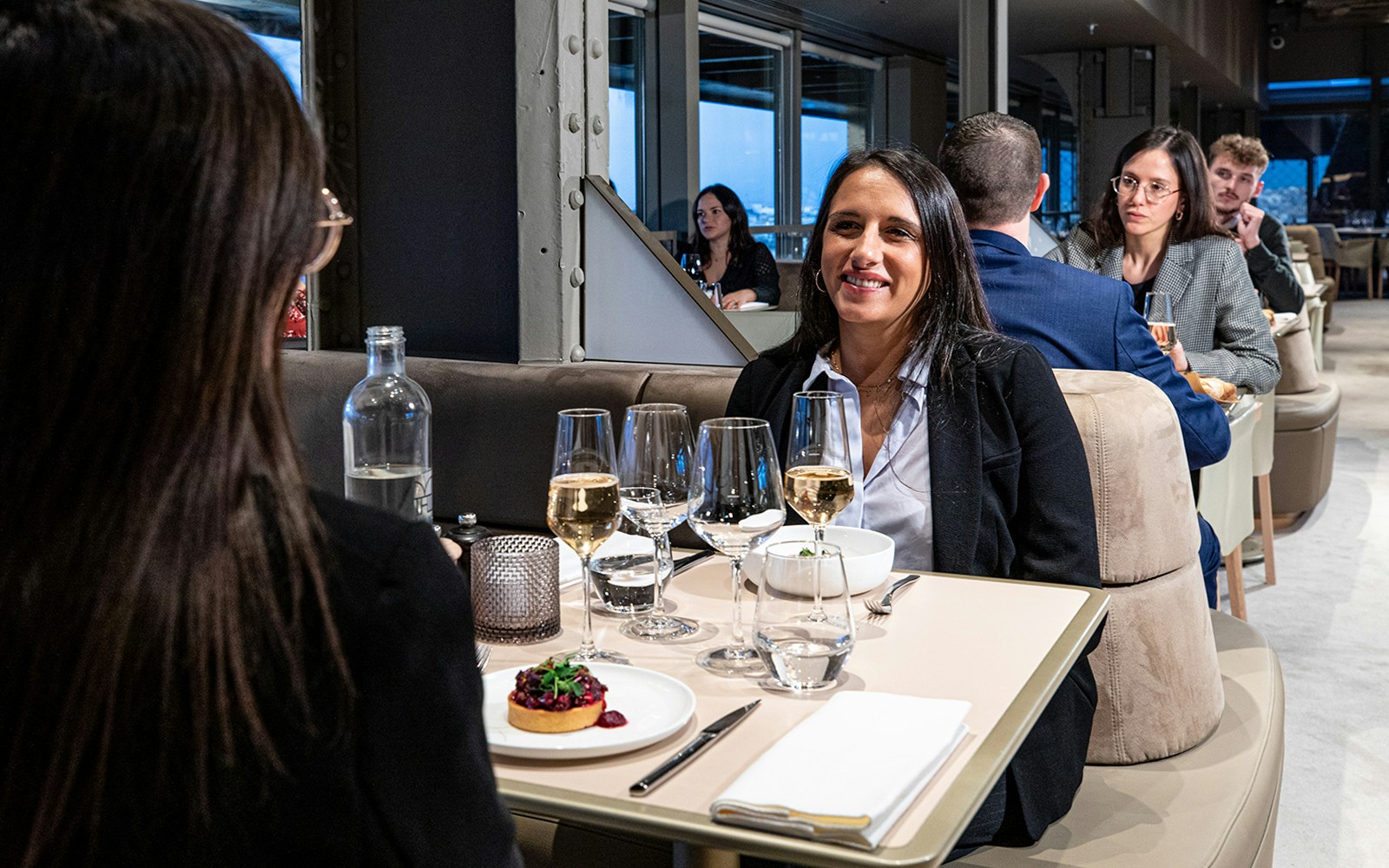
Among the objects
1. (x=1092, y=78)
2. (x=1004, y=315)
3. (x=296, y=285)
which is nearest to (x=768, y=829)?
(x=296, y=285)

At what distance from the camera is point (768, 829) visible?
3.06 feet

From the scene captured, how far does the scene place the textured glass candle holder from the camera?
1.41 metres

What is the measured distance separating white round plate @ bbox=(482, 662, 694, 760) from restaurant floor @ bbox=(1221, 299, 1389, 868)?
190cm

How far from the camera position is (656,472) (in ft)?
4.67

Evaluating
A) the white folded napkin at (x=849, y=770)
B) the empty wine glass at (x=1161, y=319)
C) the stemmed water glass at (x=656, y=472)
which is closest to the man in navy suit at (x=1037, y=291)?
the empty wine glass at (x=1161, y=319)

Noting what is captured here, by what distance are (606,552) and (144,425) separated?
1.14 m

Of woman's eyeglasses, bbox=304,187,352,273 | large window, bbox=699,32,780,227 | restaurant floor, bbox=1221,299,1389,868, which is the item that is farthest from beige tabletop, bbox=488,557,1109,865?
large window, bbox=699,32,780,227

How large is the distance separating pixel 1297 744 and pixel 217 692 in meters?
3.15

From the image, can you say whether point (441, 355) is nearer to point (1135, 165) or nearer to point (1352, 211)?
point (1135, 165)

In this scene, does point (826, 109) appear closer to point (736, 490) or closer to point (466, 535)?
point (466, 535)

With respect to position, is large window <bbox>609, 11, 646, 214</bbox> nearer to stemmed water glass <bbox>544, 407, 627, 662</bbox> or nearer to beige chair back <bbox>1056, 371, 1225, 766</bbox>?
beige chair back <bbox>1056, 371, 1225, 766</bbox>

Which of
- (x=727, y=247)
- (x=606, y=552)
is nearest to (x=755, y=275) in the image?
(x=727, y=247)

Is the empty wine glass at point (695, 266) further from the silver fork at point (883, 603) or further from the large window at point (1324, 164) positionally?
the large window at point (1324, 164)

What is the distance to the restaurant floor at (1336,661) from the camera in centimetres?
268
